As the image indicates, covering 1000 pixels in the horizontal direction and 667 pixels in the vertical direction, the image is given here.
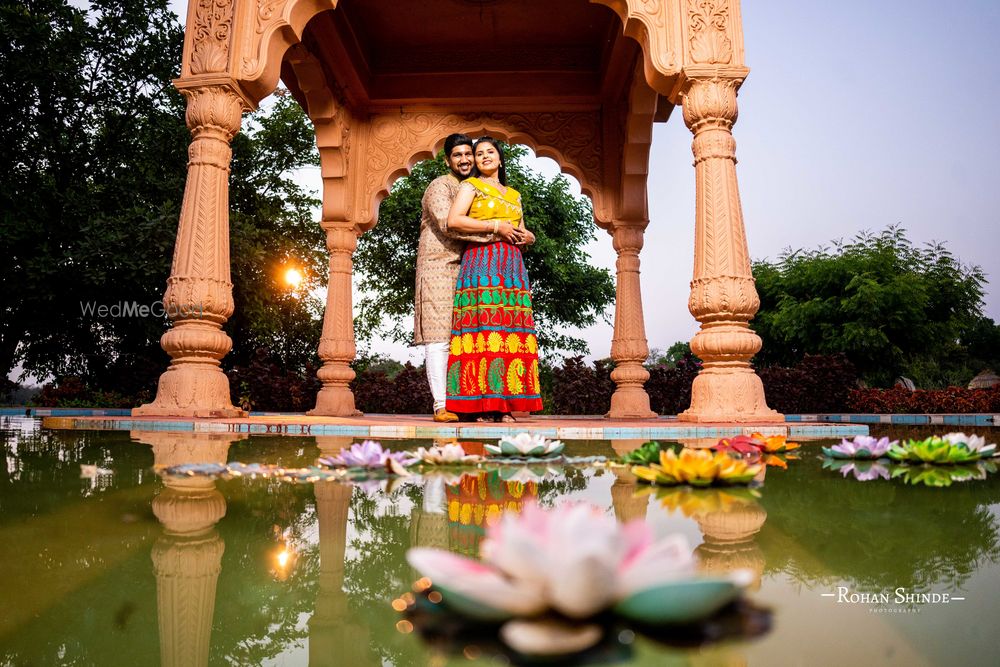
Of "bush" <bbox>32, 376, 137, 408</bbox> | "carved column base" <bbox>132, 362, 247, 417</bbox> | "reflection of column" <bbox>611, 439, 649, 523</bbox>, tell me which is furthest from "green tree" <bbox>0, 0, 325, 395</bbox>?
"reflection of column" <bbox>611, 439, 649, 523</bbox>

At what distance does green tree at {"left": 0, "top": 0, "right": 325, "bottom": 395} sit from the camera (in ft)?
32.5

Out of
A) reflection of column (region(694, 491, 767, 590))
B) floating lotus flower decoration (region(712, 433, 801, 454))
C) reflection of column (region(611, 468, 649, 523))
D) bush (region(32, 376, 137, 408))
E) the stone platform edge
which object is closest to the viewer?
reflection of column (region(694, 491, 767, 590))

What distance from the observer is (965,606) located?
0.64m

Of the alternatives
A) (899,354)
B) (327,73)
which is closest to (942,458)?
(327,73)

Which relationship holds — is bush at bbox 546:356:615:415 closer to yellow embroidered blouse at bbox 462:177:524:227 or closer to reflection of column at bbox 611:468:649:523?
yellow embroidered blouse at bbox 462:177:524:227


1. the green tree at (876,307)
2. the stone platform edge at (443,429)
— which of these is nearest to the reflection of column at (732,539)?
the stone platform edge at (443,429)

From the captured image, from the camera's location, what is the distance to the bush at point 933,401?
860 cm

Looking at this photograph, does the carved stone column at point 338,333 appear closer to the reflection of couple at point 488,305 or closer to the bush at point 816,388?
the reflection of couple at point 488,305

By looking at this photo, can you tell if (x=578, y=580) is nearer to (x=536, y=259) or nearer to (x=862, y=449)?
(x=862, y=449)

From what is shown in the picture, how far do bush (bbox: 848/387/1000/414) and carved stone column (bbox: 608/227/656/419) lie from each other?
409 centimetres

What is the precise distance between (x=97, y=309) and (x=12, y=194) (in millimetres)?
2001

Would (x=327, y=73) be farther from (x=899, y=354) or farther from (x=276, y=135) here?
(x=899, y=354)

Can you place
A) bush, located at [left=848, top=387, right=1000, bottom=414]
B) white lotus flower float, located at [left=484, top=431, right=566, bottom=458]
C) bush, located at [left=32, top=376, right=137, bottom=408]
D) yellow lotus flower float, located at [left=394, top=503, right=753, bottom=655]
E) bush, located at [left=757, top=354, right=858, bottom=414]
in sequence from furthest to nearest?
bush, located at [left=757, top=354, right=858, bottom=414] < bush, located at [left=32, top=376, right=137, bottom=408] < bush, located at [left=848, top=387, right=1000, bottom=414] < white lotus flower float, located at [left=484, top=431, right=566, bottom=458] < yellow lotus flower float, located at [left=394, top=503, right=753, bottom=655]

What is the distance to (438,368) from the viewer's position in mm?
4914
